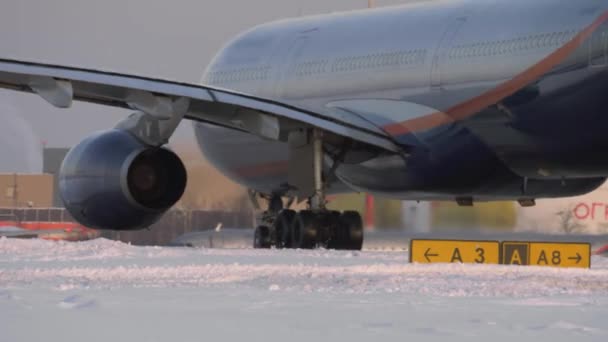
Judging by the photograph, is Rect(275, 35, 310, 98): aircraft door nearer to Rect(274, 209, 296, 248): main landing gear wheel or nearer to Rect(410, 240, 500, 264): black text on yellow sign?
Rect(274, 209, 296, 248): main landing gear wheel

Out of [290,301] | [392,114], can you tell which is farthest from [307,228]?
[290,301]

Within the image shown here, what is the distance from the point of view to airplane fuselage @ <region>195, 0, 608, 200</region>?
18797 millimetres

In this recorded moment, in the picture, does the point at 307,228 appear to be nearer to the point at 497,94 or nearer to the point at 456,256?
the point at 456,256

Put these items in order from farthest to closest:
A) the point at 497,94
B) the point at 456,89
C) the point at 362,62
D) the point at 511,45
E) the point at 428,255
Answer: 1. the point at 362,62
2. the point at 456,89
3. the point at 497,94
4. the point at 511,45
5. the point at 428,255

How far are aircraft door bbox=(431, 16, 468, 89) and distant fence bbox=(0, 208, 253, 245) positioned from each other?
9.90 meters

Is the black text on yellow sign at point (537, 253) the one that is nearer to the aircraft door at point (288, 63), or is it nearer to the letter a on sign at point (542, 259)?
the letter a on sign at point (542, 259)

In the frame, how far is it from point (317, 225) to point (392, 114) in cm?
184

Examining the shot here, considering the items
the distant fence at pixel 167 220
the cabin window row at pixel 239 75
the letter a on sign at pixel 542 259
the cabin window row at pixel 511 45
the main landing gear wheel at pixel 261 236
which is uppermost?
the cabin window row at pixel 239 75

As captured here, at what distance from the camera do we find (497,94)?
64.4 feet

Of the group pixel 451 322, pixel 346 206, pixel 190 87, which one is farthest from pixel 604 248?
pixel 451 322

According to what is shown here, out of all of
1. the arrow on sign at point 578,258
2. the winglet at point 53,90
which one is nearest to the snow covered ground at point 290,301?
the winglet at point 53,90

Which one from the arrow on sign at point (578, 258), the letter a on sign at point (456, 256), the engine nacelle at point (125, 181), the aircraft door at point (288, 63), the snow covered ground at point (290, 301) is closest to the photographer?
the snow covered ground at point (290, 301)

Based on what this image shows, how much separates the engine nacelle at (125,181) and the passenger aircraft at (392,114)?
21 mm

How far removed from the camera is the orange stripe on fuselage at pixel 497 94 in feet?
A: 60.5
